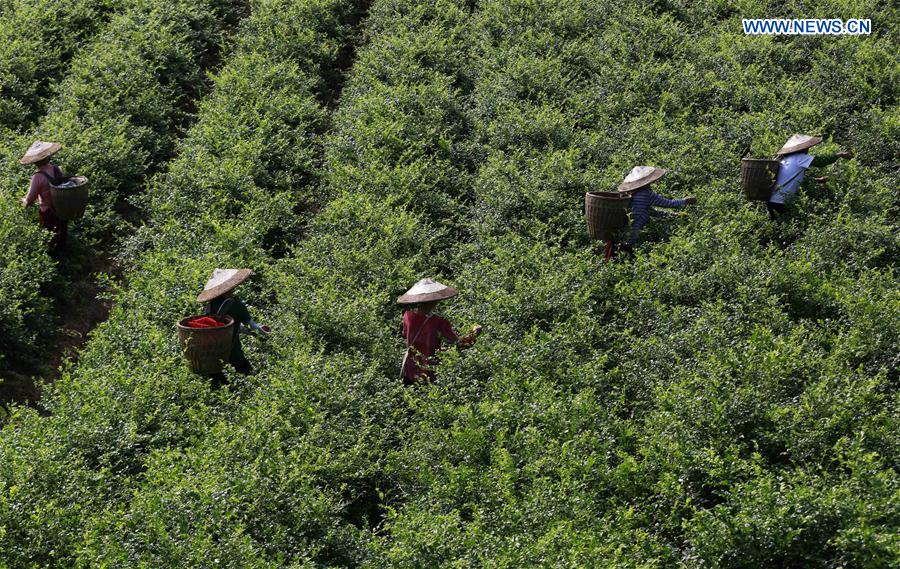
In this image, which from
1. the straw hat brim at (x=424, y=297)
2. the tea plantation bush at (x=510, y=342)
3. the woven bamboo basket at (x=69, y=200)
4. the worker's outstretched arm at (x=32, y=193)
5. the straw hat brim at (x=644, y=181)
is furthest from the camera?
the worker's outstretched arm at (x=32, y=193)

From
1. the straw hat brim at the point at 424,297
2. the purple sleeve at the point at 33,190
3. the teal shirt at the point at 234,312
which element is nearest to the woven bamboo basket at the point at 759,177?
the straw hat brim at the point at 424,297

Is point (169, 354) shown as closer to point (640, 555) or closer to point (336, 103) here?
point (640, 555)

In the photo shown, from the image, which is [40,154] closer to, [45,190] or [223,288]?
[45,190]

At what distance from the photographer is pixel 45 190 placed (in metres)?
10.9

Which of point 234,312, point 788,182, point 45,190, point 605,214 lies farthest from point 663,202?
point 45,190

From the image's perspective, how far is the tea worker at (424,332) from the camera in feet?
28.3

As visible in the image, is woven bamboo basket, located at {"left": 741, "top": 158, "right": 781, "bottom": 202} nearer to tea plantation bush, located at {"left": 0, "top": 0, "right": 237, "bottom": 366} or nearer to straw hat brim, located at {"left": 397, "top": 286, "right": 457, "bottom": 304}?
straw hat brim, located at {"left": 397, "top": 286, "right": 457, "bottom": 304}

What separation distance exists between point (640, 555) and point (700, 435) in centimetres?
131

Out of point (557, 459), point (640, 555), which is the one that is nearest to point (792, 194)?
point (557, 459)

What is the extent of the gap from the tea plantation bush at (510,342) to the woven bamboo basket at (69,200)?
80cm

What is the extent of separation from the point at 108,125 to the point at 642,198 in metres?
7.43

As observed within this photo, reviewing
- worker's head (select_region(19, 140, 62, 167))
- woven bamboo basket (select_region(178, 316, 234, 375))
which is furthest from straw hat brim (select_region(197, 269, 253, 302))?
worker's head (select_region(19, 140, 62, 167))

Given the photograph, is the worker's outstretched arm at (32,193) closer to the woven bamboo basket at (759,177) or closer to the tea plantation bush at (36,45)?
the tea plantation bush at (36,45)

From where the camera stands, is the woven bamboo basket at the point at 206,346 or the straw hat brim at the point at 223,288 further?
the straw hat brim at the point at 223,288
